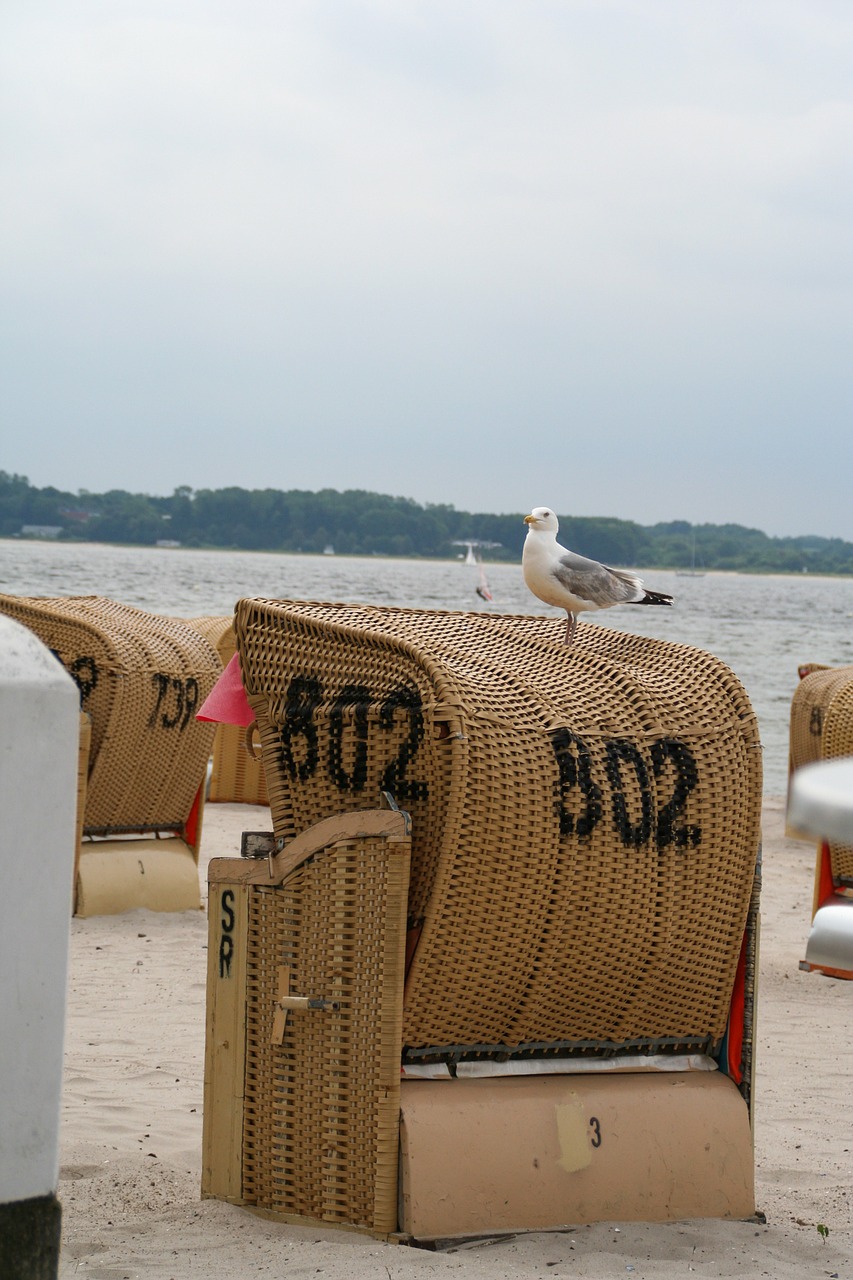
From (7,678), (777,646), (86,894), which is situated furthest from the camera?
(777,646)

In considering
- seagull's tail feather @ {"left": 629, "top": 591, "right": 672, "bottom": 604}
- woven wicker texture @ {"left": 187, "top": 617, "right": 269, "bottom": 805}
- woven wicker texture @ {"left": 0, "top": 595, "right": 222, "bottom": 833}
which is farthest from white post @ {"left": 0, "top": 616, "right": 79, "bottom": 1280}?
woven wicker texture @ {"left": 187, "top": 617, "right": 269, "bottom": 805}

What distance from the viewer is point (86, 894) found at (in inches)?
357

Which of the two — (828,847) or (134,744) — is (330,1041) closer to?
(828,847)

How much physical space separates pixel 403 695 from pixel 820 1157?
262cm

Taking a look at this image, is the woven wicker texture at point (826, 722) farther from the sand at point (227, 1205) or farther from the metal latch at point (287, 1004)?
the metal latch at point (287, 1004)

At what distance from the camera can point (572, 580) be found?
5.00 m

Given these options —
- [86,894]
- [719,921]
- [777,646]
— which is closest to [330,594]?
[777,646]

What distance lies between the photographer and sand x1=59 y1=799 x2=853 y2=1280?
3.74 metres

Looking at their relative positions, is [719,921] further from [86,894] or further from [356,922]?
[86,894]

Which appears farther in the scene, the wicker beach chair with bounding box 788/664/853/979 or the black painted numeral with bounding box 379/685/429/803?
the black painted numeral with bounding box 379/685/429/803

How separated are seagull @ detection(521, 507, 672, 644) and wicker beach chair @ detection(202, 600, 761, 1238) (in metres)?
0.62

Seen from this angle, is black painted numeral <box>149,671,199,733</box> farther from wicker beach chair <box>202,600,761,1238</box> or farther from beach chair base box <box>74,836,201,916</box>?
wicker beach chair <box>202,600,761,1238</box>

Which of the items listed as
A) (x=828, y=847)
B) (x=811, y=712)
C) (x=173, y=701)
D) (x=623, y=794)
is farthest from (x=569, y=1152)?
(x=811, y=712)

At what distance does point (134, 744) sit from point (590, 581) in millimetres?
4809
